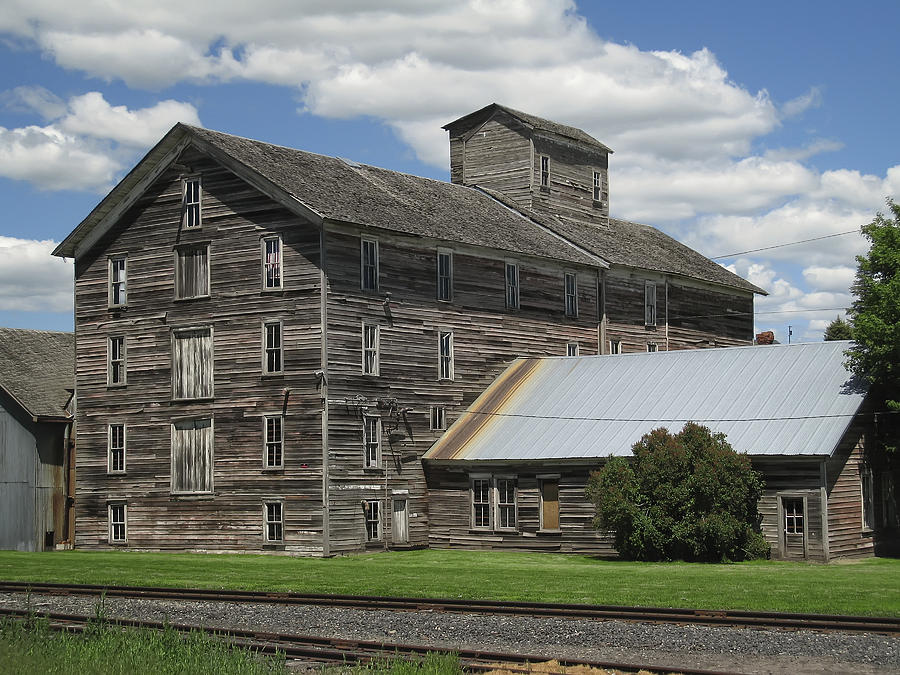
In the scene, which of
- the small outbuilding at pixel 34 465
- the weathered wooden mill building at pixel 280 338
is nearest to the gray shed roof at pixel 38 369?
the small outbuilding at pixel 34 465

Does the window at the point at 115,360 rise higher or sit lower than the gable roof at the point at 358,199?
lower

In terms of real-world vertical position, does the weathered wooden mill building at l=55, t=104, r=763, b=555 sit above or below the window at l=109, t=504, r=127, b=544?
above

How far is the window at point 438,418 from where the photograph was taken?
43000mm

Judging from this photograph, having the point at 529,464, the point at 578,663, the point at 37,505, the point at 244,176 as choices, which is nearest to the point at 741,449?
the point at 529,464

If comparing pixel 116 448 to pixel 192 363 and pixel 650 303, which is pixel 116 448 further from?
pixel 650 303

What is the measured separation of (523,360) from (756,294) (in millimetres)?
20309

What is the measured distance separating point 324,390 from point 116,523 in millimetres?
10700

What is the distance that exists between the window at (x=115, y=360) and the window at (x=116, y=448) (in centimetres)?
162

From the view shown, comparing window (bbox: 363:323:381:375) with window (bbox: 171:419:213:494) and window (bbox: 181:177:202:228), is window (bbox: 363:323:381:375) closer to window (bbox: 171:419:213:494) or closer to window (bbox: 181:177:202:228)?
window (bbox: 171:419:213:494)

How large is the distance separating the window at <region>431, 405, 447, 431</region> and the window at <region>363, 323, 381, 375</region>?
11.0ft

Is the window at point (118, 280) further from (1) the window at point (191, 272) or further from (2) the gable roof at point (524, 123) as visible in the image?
(2) the gable roof at point (524, 123)

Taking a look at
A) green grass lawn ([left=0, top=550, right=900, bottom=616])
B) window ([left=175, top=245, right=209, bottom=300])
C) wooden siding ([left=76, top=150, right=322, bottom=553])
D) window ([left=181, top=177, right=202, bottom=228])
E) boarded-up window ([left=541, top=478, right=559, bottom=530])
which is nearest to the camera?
green grass lawn ([left=0, top=550, right=900, bottom=616])

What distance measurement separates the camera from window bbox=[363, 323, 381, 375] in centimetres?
4031

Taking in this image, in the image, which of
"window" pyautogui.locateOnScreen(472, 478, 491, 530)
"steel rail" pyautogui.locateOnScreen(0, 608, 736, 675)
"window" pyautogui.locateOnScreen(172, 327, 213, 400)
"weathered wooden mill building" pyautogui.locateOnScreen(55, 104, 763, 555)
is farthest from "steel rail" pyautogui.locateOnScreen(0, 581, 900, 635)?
"window" pyautogui.locateOnScreen(472, 478, 491, 530)
